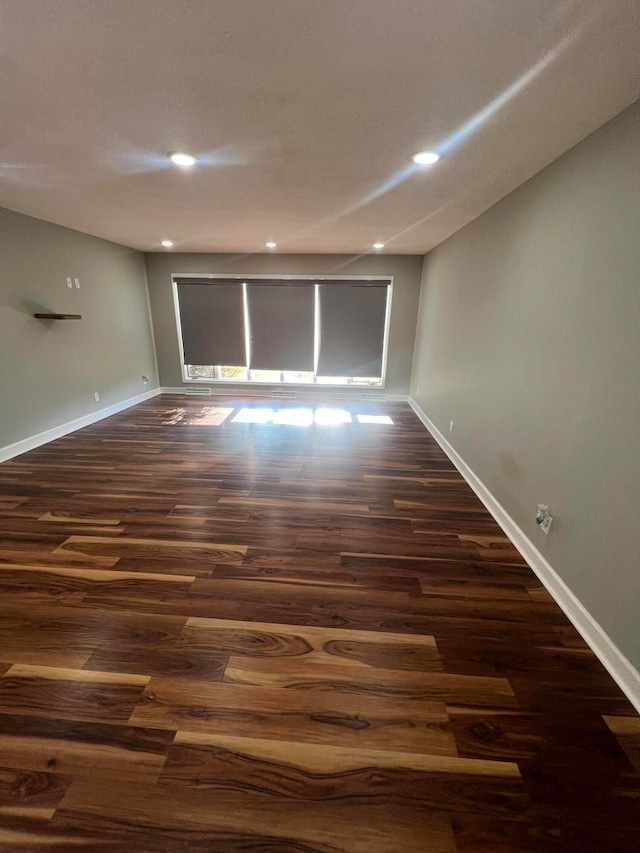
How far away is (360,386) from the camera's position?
5660 millimetres

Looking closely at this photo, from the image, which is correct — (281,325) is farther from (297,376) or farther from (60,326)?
(60,326)

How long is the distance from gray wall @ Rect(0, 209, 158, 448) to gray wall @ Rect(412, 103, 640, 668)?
446cm

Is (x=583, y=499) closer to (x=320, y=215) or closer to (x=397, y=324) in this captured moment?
(x=320, y=215)

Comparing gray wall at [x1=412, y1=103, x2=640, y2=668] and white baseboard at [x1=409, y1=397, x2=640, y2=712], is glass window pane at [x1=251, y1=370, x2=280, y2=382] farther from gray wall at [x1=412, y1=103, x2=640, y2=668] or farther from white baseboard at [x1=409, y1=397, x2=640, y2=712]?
white baseboard at [x1=409, y1=397, x2=640, y2=712]

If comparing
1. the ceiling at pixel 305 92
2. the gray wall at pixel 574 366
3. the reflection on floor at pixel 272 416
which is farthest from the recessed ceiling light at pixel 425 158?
the reflection on floor at pixel 272 416

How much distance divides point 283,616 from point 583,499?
62.4 inches

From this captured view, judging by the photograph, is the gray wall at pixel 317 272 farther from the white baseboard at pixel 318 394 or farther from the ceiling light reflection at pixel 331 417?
the ceiling light reflection at pixel 331 417

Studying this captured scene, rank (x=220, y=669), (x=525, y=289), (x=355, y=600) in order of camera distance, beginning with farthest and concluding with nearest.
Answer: (x=525, y=289) < (x=355, y=600) < (x=220, y=669)

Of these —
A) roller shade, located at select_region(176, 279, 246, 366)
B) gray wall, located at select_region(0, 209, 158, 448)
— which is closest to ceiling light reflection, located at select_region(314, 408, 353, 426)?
roller shade, located at select_region(176, 279, 246, 366)

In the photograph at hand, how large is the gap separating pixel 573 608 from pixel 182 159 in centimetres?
333

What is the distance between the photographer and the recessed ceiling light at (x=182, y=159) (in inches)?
76.2

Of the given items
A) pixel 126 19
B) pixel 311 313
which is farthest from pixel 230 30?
pixel 311 313

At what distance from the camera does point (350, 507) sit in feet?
8.22

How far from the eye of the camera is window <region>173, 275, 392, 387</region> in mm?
5301
